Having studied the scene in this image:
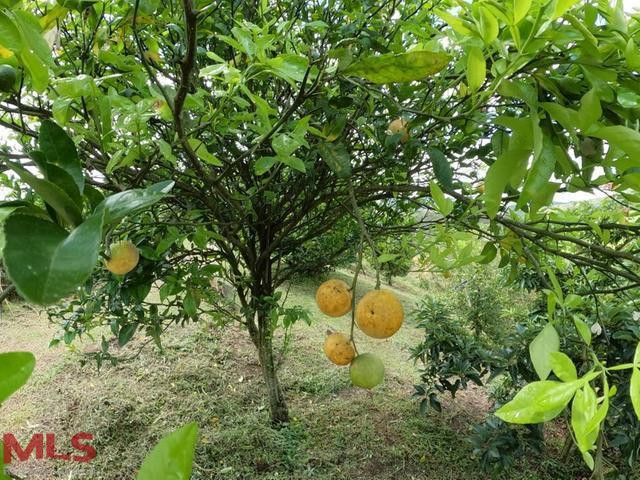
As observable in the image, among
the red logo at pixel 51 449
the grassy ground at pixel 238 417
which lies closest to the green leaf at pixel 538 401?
the grassy ground at pixel 238 417

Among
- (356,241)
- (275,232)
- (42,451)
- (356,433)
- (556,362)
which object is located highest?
(556,362)

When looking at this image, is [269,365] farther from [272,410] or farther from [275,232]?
[275,232]

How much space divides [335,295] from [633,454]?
1348 millimetres

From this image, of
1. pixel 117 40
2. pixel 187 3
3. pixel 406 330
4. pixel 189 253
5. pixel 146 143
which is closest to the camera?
pixel 187 3

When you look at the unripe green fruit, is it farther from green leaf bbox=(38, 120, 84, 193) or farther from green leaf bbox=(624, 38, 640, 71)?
green leaf bbox=(624, 38, 640, 71)

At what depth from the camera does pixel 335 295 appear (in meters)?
0.86

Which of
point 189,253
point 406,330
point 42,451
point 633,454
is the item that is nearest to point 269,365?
point 189,253

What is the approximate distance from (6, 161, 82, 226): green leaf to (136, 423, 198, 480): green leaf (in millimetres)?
137

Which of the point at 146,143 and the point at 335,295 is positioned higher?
the point at 146,143

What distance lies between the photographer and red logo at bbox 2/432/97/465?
6.33 ft

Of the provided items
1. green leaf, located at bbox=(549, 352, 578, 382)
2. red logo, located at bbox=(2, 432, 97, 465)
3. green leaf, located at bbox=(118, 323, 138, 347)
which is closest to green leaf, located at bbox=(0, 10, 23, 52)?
green leaf, located at bbox=(549, 352, 578, 382)

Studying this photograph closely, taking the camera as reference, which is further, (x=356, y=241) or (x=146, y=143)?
(x=356, y=241)

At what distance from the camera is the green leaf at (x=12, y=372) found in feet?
0.67

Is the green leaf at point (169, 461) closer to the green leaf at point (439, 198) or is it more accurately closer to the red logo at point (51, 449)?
the green leaf at point (439, 198)
